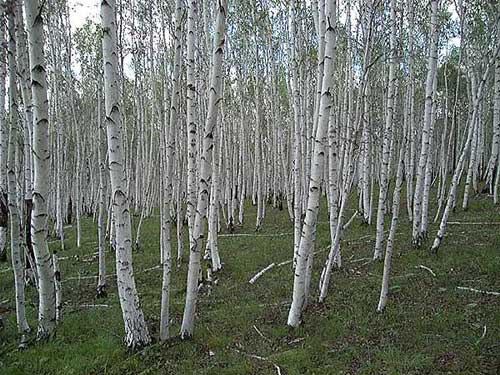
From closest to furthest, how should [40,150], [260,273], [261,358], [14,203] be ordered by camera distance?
1. [40,150]
2. [261,358]
3. [14,203]
4. [260,273]

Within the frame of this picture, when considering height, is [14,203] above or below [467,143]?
below

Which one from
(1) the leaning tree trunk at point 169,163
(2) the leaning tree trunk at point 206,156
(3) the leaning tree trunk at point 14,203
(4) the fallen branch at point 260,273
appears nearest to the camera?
(2) the leaning tree trunk at point 206,156

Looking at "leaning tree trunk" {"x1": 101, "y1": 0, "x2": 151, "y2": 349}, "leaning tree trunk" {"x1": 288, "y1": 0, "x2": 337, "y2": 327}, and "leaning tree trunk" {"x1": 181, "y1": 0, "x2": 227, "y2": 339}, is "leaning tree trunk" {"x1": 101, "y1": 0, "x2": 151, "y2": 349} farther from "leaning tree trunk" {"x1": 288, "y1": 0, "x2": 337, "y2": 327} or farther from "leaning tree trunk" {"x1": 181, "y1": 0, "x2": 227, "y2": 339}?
"leaning tree trunk" {"x1": 288, "y1": 0, "x2": 337, "y2": 327}

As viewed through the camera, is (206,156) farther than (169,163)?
No

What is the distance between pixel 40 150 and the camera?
5246 millimetres

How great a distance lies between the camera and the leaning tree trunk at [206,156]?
5465 millimetres

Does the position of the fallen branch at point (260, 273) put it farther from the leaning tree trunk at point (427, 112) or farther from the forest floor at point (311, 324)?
the leaning tree trunk at point (427, 112)

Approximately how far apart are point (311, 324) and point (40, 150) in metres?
4.23

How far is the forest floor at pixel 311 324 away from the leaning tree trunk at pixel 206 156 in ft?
1.98

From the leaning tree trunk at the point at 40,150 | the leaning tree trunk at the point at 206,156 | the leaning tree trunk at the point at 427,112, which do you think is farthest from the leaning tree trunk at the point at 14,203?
the leaning tree trunk at the point at 427,112

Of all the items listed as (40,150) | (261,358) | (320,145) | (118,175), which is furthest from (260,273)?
(40,150)

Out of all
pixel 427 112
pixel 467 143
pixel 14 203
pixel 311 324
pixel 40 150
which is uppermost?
pixel 427 112

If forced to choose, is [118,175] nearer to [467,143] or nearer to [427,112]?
[467,143]

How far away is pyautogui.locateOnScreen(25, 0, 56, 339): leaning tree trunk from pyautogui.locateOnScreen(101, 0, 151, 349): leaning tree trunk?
696mm
